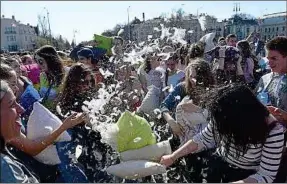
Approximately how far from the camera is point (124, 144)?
2.81 metres

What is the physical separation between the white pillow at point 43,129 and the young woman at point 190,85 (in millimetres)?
997

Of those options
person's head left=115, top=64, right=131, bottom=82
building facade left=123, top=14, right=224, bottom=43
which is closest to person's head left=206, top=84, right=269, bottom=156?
person's head left=115, top=64, right=131, bottom=82

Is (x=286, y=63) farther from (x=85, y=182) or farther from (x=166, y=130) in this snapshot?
(x=85, y=182)

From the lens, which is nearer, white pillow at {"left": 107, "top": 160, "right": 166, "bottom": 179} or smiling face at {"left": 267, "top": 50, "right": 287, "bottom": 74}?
white pillow at {"left": 107, "top": 160, "right": 166, "bottom": 179}

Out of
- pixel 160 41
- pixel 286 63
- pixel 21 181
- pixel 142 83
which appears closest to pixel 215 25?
pixel 160 41

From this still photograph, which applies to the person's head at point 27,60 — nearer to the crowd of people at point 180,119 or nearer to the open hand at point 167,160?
the crowd of people at point 180,119

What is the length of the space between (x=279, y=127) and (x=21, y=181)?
4.69ft

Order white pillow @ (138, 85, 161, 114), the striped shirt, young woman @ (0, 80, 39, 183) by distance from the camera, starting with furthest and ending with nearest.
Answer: white pillow @ (138, 85, 161, 114) < the striped shirt < young woman @ (0, 80, 39, 183)

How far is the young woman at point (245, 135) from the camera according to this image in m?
2.28

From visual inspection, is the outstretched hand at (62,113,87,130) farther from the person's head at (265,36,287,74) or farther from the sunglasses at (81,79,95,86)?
the person's head at (265,36,287,74)

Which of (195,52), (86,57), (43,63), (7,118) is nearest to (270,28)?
(195,52)

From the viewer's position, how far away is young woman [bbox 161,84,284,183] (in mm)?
2283

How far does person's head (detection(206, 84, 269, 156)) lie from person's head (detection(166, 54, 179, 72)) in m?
3.53

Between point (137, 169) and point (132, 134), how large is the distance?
0.98ft
